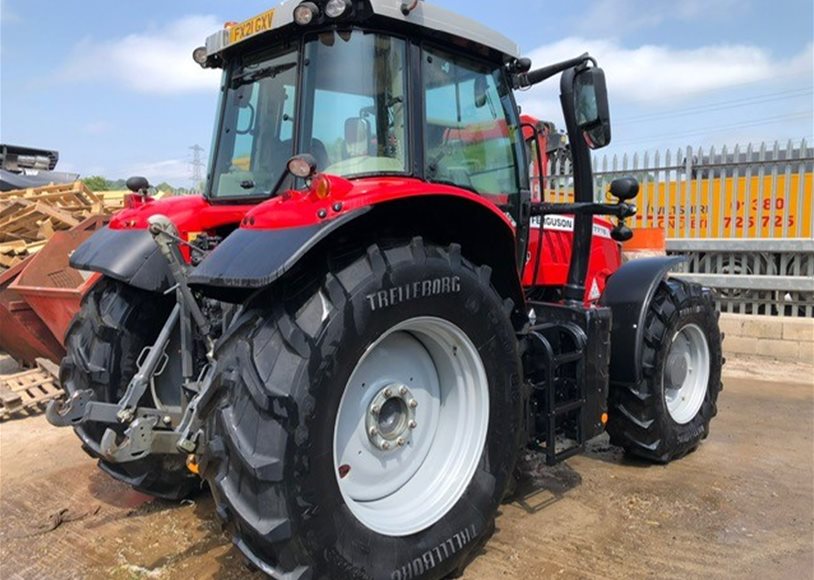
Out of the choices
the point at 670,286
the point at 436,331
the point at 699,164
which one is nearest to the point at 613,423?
the point at 670,286

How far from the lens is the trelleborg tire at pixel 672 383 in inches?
156

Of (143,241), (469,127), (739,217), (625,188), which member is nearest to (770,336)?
(739,217)

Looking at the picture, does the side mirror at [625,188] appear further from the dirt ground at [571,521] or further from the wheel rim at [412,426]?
the dirt ground at [571,521]

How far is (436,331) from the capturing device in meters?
2.73

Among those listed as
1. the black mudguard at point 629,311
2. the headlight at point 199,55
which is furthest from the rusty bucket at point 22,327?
the black mudguard at point 629,311

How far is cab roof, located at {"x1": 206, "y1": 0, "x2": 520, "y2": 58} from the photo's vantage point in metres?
2.79

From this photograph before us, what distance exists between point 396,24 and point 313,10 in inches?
15.0

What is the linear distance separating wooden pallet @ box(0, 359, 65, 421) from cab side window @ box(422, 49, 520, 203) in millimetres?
3897

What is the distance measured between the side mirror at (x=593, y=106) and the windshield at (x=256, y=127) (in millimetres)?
1441

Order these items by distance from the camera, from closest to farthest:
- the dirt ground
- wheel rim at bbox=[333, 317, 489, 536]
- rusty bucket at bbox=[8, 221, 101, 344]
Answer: wheel rim at bbox=[333, 317, 489, 536] → the dirt ground → rusty bucket at bbox=[8, 221, 101, 344]

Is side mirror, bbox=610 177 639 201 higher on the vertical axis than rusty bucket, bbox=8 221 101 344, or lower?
higher

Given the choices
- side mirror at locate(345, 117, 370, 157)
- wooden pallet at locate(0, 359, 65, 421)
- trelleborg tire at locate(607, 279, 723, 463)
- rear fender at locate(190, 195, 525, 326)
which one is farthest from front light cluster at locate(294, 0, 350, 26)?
wooden pallet at locate(0, 359, 65, 421)

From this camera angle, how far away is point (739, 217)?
8188mm

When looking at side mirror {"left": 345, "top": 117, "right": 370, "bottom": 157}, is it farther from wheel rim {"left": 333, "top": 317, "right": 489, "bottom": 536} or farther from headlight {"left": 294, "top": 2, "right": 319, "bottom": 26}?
wheel rim {"left": 333, "top": 317, "right": 489, "bottom": 536}
